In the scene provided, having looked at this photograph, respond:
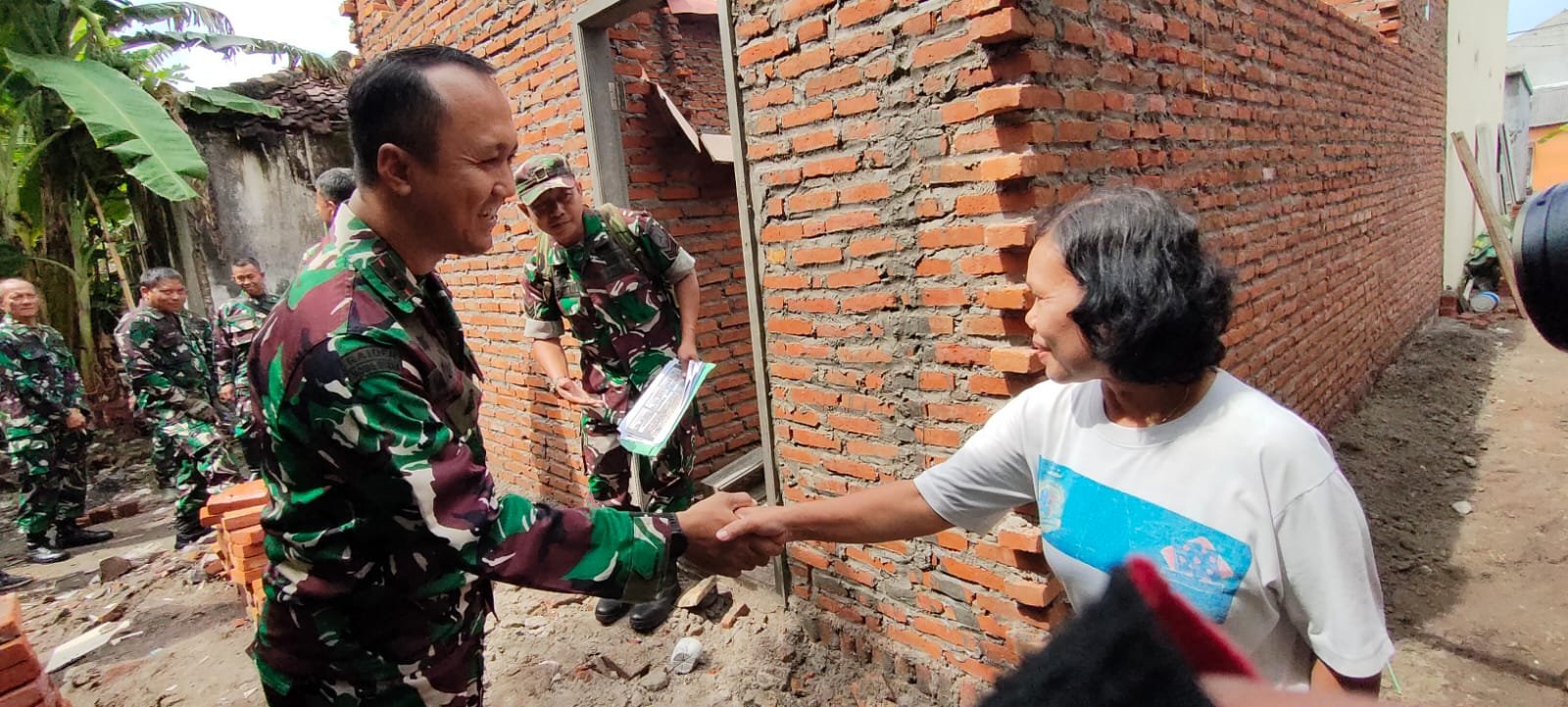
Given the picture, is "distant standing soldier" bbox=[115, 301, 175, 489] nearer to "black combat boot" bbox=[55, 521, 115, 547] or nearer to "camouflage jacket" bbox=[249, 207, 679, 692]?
"black combat boot" bbox=[55, 521, 115, 547]

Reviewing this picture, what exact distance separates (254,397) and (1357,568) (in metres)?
1.91

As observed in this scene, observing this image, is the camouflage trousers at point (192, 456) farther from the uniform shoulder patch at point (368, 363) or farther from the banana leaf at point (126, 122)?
the uniform shoulder patch at point (368, 363)

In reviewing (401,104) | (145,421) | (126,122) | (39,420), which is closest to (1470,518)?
(401,104)

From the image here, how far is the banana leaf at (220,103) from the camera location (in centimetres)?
870

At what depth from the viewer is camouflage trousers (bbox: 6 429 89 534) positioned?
5875 millimetres

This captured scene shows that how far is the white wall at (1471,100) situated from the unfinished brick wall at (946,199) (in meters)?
8.03

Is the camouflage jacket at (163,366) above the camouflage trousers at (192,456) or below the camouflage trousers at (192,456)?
above

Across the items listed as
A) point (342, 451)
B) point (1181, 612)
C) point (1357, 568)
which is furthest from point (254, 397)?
point (1357, 568)

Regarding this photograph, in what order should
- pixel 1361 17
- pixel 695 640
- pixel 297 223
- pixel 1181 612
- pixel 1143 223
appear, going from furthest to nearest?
pixel 297 223 < pixel 1361 17 < pixel 695 640 < pixel 1143 223 < pixel 1181 612

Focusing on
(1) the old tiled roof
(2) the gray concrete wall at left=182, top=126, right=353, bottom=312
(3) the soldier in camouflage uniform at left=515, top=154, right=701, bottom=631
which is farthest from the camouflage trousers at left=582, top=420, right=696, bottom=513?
(1) the old tiled roof

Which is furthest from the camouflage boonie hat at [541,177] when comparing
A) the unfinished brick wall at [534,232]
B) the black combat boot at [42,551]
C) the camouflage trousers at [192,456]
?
the black combat boot at [42,551]

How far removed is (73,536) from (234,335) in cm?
231

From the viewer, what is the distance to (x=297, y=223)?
9.73 meters

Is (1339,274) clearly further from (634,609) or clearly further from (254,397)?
(254,397)
